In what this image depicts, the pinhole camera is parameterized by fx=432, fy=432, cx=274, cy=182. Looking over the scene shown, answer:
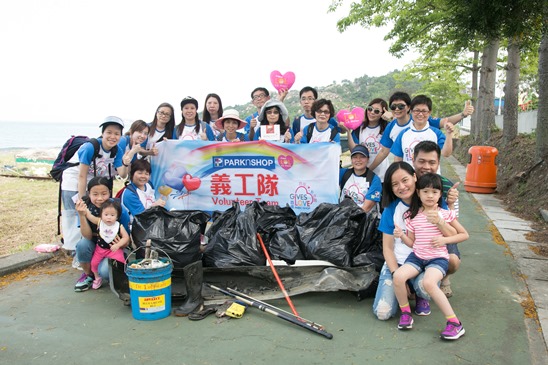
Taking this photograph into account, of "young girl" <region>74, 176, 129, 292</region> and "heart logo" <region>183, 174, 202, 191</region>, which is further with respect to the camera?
"heart logo" <region>183, 174, 202, 191</region>

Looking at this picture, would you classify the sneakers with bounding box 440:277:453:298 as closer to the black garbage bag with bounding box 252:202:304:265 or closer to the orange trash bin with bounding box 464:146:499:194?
the black garbage bag with bounding box 252:202:304:265

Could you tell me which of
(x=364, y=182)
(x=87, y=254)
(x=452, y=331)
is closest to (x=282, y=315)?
(x=452, y=331)

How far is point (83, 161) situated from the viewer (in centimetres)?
434

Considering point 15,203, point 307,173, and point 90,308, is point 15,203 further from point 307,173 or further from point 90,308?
point 307,173

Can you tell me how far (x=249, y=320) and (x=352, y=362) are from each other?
946mm

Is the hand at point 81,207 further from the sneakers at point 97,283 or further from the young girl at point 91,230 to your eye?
the sneakers at point 97,283

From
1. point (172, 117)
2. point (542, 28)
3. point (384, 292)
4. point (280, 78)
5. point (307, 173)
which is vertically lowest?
point (384, 292)

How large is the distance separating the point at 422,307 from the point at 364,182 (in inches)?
61.0

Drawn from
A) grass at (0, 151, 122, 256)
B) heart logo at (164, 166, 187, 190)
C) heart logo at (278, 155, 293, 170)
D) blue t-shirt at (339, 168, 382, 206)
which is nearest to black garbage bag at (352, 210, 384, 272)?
blue t-shirt at (339, 168, 382, 206)

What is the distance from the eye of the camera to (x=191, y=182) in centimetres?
517

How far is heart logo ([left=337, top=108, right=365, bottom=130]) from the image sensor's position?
5.12 m

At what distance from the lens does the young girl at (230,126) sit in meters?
5.21

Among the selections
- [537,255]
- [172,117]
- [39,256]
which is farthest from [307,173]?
[39,256]

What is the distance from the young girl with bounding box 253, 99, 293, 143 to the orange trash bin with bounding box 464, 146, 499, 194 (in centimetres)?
612
